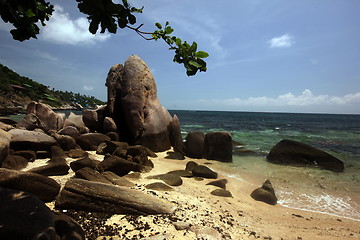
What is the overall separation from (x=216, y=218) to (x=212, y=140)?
19.0ft

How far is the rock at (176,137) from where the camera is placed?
32.3 feet

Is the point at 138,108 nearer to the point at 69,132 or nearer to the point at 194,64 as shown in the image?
the point at 69,132

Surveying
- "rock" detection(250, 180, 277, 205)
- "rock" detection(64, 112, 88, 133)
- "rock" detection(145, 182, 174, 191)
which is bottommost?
"rock" detection(250, 180, 277, 205)

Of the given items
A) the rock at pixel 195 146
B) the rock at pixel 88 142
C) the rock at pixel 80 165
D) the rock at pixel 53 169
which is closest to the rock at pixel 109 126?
the rock at pixel 88 142

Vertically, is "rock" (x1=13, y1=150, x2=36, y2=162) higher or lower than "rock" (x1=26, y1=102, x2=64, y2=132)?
lower

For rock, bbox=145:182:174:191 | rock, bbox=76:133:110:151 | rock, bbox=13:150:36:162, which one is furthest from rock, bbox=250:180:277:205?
rock, bbox=13:150:36:162

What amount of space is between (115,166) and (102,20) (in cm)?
427

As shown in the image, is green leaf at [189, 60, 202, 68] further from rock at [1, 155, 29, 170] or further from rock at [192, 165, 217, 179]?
rock at [1, 155, 29, 170]

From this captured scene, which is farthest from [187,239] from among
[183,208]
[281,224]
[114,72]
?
[114,72]

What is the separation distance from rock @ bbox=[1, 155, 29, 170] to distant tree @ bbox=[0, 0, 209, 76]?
4.31 metres

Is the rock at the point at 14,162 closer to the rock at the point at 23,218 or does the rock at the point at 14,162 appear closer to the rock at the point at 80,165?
the rock at the point at 80,165

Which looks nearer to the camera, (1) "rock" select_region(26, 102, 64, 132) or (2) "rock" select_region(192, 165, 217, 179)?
(2) "rock" select_region(192, 165, 217, 179)

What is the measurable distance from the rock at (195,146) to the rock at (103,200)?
6050 mm

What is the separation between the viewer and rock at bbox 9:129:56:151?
5.86 m
